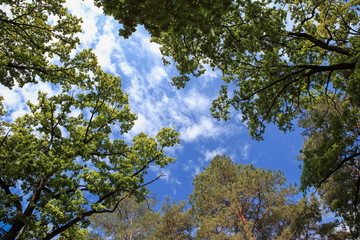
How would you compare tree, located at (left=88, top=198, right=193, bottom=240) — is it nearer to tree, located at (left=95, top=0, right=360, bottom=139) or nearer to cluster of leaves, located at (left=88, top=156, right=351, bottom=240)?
cluster of leaves, located at (left=88, top=156, right=351, bottom=240)

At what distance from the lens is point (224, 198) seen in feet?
68.3

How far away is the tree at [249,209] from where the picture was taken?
17.3m

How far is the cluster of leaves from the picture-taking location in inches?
668

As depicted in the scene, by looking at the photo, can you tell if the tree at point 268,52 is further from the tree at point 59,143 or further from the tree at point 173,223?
the tree at point 173,223

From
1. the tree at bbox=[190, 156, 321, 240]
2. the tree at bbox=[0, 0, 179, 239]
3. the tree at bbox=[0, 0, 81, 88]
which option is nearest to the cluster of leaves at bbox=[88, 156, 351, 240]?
the tree at bbox=[190, 156, 321, 240]

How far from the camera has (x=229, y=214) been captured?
60.8ft

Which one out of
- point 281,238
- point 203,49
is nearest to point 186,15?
point 203,49

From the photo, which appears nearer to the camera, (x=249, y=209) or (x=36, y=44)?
(x=36, y=44)

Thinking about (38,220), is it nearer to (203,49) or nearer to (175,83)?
(175,83)

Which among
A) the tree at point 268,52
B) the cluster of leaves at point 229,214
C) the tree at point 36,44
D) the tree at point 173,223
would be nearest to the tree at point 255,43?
the tree at point 268,52

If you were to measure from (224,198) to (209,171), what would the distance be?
4.91m

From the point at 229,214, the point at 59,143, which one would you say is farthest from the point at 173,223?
the point at 59,143

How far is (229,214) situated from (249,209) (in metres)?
3.70

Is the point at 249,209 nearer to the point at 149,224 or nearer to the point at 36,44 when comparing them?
the point at 149,224
